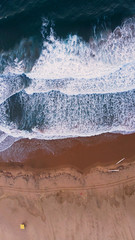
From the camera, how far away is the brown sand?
6.14 metres

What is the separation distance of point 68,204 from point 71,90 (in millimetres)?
3009

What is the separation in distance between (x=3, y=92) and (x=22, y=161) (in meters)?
1.97

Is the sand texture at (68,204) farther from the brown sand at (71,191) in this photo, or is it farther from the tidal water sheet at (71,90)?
the tidal water sheet at (71,90)

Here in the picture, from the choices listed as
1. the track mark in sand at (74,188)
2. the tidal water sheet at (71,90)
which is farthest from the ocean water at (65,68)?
the track mark in sand at (74,188)

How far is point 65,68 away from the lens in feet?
18.1

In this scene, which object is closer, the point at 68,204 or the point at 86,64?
the point at 86,64

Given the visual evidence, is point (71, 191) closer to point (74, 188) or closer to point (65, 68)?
point (74, 188)

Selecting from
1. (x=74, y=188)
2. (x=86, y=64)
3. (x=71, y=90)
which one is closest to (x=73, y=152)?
(x=74, y=188)

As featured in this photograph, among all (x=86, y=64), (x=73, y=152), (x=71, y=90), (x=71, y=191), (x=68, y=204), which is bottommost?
(x=68, y=204)

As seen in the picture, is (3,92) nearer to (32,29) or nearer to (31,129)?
(31,129)

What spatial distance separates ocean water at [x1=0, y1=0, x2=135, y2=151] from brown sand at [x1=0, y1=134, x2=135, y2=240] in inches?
18.3

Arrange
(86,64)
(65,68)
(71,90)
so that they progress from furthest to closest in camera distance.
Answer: (71,90) < (65,68) < (86,64)

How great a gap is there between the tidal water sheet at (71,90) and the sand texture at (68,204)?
1057 mm

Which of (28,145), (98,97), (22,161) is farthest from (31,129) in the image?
(98,97)
